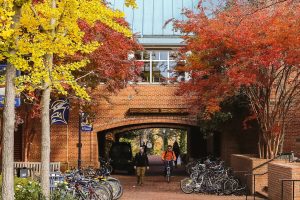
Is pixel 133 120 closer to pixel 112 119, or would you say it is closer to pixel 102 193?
pixel 112 119

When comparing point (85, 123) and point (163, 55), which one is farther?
point (163, 55)

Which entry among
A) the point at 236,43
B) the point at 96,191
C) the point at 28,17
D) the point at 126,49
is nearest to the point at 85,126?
the point at 126,49

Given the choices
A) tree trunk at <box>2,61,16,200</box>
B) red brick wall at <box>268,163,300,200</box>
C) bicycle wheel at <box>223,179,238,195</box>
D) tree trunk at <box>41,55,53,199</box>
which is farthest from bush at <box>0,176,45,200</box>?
bicycle wheel at <box>223,179,238,195</box>

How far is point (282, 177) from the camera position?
16.9 meters

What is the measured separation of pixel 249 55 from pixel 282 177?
16.3ft

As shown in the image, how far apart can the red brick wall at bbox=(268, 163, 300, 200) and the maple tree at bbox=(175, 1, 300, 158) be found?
345 centimetres

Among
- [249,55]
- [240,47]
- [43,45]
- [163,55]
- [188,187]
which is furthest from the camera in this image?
[163,55]

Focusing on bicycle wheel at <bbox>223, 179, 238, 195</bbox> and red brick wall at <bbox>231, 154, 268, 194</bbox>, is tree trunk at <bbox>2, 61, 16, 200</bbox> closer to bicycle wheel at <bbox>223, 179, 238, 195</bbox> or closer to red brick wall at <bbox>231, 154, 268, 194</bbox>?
bicycle wheel at <bbox>223, 179, 238, 195</bbox>

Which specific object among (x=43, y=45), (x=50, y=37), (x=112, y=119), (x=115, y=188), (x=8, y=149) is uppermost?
(x=50, y=37)

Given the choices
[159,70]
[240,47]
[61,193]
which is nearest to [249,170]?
[240,47]

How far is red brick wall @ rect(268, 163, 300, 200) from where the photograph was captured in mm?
15925

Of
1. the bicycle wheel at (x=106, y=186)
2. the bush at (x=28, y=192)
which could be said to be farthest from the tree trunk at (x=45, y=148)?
the bicycle wheel at (x=106, y=186)

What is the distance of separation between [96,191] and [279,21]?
8764mm

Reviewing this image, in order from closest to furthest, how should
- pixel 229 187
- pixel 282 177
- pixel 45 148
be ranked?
pixel 45 148 < pixel 282 177 < pixel 229 187
